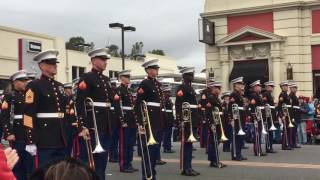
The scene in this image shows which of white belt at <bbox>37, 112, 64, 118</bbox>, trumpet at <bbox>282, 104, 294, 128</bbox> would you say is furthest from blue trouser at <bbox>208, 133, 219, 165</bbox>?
white belt at <bbox>37, 112, 64, 118</bbox>

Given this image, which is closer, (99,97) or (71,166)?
(71,166)

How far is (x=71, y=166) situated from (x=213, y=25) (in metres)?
24.8

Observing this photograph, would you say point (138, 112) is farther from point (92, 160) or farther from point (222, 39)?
point (222, 39)

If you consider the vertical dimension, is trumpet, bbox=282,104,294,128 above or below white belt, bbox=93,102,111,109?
below

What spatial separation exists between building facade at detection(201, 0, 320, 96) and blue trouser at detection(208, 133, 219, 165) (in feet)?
44.5

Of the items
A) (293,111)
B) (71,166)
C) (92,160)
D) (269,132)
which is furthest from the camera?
(293,111)

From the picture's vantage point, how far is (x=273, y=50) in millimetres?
24719

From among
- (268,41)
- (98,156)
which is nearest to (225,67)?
(268,41)

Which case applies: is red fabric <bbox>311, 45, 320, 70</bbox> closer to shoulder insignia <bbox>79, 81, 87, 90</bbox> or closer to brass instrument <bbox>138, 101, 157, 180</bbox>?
brass instrument <bbox>138, 101, 157, 180</bbox>

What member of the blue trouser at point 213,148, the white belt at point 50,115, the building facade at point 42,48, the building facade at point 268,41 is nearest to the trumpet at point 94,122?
the white belt at point 50,115

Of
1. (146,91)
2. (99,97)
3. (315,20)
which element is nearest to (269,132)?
(146,91)

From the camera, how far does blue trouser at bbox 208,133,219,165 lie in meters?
11.5

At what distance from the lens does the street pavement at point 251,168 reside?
1012cm

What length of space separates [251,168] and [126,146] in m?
2.61
